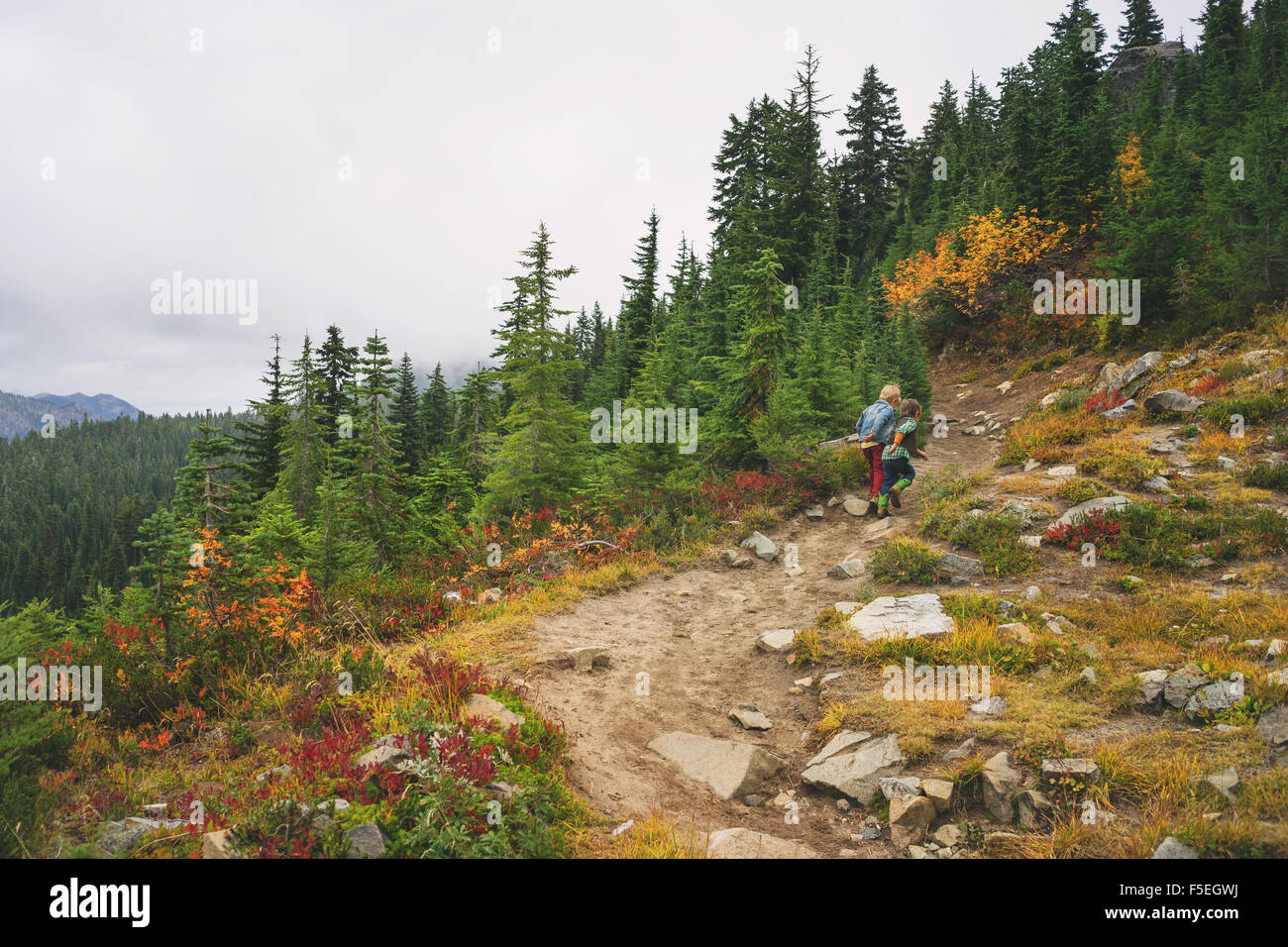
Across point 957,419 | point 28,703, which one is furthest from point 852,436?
point 28,703

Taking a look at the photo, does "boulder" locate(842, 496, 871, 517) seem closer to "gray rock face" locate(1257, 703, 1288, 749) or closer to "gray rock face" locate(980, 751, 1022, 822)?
"gray rock face" locate(1257, 703, 1288, 749)

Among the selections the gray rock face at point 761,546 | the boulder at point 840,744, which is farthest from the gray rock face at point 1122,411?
the boulder at point 840,744

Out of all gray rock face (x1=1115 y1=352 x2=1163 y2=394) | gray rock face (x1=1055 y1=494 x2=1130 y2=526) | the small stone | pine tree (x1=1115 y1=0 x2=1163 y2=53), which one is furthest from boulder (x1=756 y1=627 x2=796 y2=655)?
pine tree (x1=1115 y1=0 x2=1163 y2=53)

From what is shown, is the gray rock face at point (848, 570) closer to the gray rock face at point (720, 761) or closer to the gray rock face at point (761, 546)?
the gray rock face at point (761, 546)

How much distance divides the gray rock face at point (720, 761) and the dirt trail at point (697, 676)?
110mm

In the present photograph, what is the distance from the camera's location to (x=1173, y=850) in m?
3.53

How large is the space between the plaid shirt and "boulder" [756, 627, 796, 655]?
583 cm

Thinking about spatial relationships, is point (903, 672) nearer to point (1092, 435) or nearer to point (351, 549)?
point (351, 549)

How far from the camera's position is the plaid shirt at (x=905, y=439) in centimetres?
1196

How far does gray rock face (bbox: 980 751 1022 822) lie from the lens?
4.45 m

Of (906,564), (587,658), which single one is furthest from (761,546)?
(587,658)

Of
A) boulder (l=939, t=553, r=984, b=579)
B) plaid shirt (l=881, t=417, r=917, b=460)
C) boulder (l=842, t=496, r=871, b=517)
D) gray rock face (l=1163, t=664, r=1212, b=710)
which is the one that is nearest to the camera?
gray rock face (l=1163, t=664, r=1212, b=710)

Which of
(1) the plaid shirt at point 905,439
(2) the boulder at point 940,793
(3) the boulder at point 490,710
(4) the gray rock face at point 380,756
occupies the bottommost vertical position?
(2) the boulder at point 940,793

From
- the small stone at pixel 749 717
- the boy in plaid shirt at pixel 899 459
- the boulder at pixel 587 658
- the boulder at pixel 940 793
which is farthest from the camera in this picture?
the boy in plaid shirt at pixel 899 459
